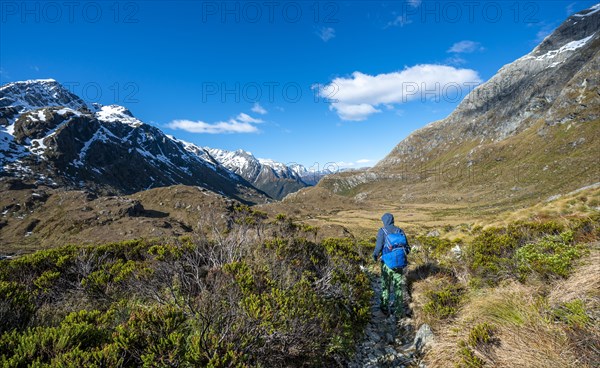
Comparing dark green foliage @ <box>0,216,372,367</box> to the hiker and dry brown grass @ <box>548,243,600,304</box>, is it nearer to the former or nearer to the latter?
the hiker

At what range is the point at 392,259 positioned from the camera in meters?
7.75

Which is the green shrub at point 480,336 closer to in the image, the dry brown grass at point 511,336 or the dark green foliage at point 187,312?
the dry brown grass at point 511,336

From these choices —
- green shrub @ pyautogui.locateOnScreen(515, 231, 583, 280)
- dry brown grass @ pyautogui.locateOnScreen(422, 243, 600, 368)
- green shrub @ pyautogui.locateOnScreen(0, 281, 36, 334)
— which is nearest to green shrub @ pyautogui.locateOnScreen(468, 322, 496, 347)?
dry brown grass @ pyautogui.locateOnScreen(422, 243, 600, 368)

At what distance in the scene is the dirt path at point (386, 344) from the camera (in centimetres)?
578

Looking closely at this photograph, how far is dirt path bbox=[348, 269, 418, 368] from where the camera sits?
5777mm

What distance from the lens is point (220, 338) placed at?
3.74 metres

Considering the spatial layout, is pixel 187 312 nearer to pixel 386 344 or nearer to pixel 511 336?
pixel 386 344

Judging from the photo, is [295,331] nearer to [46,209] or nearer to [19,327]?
[19,327]

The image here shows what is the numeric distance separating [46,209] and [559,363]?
11683 centimetres

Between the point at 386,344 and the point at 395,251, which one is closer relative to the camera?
the point at 386,344

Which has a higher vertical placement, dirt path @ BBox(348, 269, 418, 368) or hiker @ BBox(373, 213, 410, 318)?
hiker @ BBox(373, 213, 410, 318)

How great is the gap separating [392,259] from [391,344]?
6.90ft

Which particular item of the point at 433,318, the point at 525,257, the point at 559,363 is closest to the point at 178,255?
the point at 433,318

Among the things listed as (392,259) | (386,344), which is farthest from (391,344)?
(392,259)
